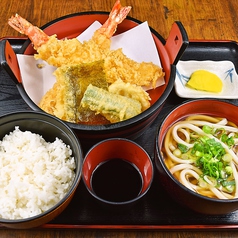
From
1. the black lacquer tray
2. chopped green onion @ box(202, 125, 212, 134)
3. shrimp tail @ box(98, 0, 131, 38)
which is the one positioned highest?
shrimp tail @ box(98, 0, 131, 38)

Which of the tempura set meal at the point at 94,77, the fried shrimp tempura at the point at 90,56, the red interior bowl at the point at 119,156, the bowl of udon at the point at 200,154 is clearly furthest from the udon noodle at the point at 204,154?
the fried shrimp tempura at the point at 90,56

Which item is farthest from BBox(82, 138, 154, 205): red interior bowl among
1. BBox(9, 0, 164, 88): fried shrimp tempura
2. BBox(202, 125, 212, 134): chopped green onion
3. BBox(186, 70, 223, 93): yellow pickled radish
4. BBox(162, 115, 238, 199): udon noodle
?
BBox(186, 70, 223, 93): yellow pickled radish

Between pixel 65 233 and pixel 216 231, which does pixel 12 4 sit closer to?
pixel 65 233

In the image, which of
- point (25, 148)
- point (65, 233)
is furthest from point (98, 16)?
point (65, 233)

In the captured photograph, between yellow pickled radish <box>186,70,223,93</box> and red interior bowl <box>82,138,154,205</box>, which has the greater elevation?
yellow pickled radish <box>186,70,223,93</box>

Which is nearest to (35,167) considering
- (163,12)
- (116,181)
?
(116,181)

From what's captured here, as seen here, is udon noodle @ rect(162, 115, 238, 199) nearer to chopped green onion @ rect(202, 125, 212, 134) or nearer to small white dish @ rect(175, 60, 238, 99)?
chopped green onion @ rect(202, 125, 212, 134)

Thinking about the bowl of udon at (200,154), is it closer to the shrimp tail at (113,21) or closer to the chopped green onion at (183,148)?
the chopped green onion at (183,148)
